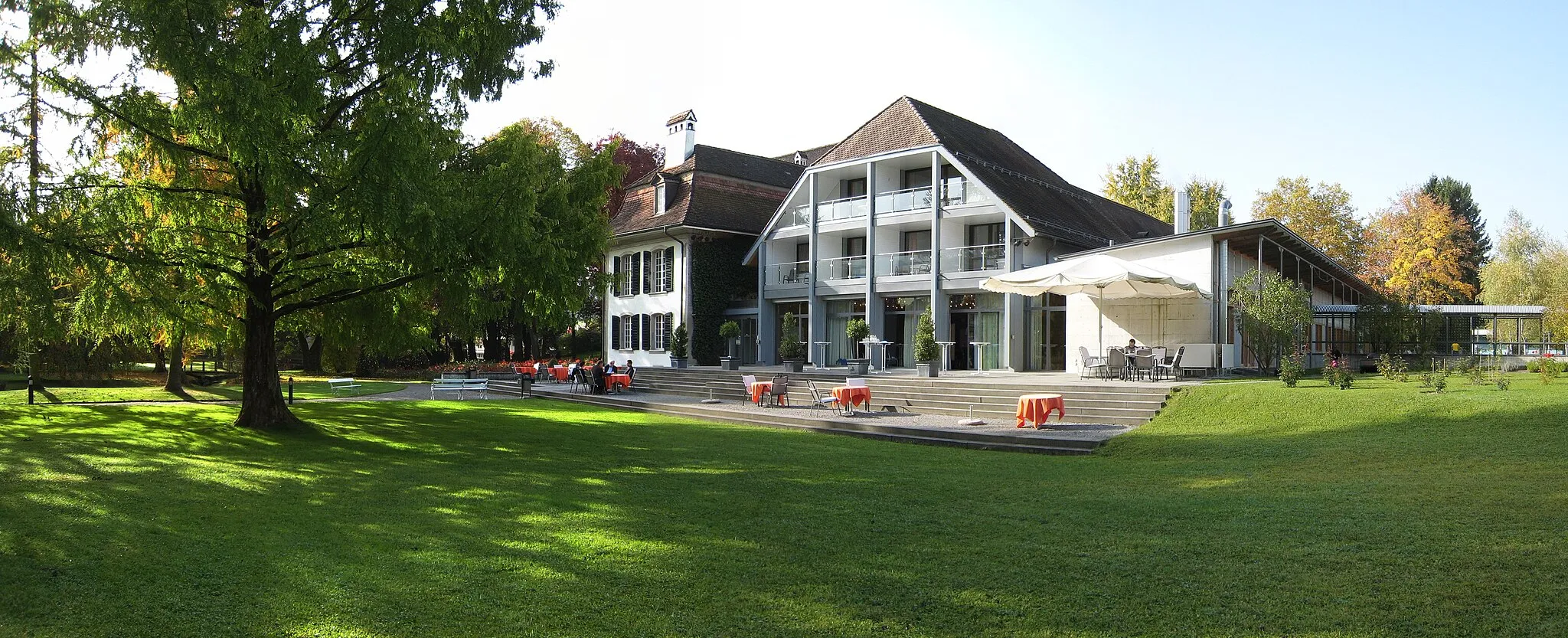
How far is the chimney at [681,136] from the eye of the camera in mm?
34906

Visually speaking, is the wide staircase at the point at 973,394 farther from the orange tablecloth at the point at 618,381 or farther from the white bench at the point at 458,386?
the white bench at the point at 458,386

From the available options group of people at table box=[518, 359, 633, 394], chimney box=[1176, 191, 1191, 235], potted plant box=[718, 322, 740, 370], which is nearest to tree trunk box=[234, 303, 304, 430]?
group of people at table box=[518, 359, 633, 394]

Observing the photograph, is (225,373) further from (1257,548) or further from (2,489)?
(1257,548)

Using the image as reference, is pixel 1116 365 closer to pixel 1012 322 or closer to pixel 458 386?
pixel 1012 322

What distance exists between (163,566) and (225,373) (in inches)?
1002

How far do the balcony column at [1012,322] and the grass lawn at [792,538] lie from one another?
12644 mm

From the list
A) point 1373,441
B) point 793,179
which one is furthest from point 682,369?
point 1373,441

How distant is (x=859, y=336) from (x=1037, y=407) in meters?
11.2

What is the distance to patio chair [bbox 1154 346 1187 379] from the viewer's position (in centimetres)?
1802

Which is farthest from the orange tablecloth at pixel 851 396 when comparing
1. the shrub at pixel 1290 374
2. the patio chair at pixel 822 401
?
the shrub at pixel 1290 374

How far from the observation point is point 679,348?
1198 inches

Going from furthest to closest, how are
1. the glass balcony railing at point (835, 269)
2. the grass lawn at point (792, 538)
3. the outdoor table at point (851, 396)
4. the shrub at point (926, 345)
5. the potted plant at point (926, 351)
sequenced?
the glass balcony railing at point (835, 269), the shrub at point (926, 345), the potted plant at point (926, 351), the outdoor table at point (851, 396), the grass lawn at point (792, 538)

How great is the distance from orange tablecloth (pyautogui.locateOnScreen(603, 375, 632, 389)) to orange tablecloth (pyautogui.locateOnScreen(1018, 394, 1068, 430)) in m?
12.2

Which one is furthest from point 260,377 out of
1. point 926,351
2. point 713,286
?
point 713,286
